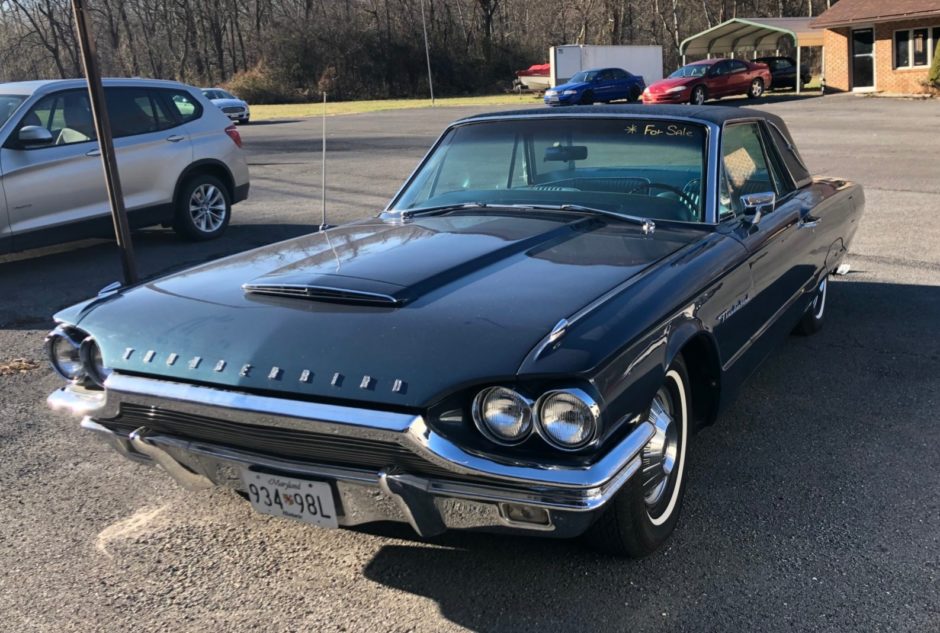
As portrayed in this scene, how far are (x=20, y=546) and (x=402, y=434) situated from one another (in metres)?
1.83

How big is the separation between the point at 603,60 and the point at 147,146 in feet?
119

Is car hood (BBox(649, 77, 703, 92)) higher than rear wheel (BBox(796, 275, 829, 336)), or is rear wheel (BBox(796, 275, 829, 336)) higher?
car hood (BBox(649, 77, 703, 92))

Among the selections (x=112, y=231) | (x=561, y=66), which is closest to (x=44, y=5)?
(x=561, y=66)

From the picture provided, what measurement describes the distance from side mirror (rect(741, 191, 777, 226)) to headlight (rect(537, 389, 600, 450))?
74.8 inches

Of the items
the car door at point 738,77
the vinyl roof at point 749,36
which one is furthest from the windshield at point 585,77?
the vinyl roof at point 749,36

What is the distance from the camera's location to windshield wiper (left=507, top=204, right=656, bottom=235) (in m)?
3.81

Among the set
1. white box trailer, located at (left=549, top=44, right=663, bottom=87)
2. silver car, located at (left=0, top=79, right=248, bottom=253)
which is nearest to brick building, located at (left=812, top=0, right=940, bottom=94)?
white box trailer, located at (left=549, top=44, right=663, bottom=87)

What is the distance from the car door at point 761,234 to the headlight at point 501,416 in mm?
1491

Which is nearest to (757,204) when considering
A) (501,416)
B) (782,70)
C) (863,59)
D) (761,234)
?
(761,234)

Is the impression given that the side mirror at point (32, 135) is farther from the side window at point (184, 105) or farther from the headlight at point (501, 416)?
the headlight at point (501, 416)

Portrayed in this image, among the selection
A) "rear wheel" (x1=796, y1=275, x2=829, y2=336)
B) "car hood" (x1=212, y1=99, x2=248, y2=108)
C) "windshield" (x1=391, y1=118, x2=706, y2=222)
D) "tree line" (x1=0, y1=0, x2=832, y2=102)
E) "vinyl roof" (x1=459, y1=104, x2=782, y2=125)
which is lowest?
"rear wheel" (x1=796, y1=275, x2=829, y2=336)

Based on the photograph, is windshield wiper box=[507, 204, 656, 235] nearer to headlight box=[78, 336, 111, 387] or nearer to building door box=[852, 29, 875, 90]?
headlight box=[78, 336, 111, 387]

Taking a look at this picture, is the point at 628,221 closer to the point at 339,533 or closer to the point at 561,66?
the point at 339,533

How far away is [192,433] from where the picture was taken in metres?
2.85
